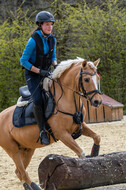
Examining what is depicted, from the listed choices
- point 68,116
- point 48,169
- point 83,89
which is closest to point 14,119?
point 68,116

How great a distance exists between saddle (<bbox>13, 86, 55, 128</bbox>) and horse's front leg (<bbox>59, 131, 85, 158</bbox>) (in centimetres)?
41

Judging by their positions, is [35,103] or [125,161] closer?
[125,161]

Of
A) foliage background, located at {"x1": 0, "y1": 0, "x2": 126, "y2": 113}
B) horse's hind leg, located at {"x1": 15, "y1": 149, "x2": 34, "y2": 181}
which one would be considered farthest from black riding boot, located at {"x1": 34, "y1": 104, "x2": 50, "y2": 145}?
foliage background, located at {"x1": 0, "y1": 0, "x2": 126, "y2": 113}

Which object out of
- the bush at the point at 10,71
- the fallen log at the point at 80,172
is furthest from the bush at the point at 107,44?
the fallen log at the point at 80,172

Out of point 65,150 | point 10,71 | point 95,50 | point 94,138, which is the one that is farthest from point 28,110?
point 95,50

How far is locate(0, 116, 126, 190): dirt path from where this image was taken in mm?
5182

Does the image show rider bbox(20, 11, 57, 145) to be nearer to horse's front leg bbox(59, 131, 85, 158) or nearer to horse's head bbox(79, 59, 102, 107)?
horse's front leg bbox(59, 131, 85, 158)

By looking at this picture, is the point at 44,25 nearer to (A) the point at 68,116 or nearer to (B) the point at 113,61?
(A) the point at 68,116

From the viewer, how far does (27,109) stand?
4871 mm

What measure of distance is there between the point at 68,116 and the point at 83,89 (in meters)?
0.43

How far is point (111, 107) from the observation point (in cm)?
1198

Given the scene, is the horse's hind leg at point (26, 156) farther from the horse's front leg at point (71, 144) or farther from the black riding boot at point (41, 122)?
the horse's front leg at point (71, 144)

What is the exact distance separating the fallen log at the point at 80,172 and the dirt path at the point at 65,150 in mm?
164

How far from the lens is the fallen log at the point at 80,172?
338cm
